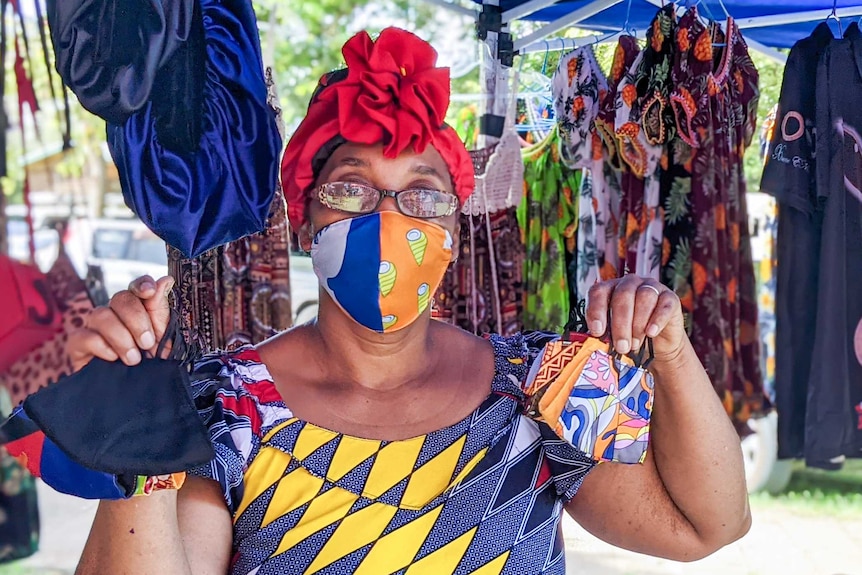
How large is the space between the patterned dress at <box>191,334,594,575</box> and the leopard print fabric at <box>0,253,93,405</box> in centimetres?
49

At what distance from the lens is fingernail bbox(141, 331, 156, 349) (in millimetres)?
1203

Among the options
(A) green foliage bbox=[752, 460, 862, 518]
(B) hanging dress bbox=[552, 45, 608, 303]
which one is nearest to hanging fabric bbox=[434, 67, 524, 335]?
(B) hanging dress bbox=[552, 45, 608, 303]

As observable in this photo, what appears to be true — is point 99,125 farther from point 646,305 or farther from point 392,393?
point 646,305

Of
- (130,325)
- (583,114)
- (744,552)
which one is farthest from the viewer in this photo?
(744,552)

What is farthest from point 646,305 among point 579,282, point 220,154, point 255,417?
point 579,282

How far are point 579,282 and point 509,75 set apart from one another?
1.02 m

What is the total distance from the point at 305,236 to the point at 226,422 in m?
0.49

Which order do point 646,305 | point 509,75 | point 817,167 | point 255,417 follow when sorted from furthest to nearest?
point 509,75 → point 817,167 → point 255,417 → point 646,305

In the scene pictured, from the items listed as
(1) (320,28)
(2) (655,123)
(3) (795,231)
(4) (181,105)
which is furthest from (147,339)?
(1) (320,28)

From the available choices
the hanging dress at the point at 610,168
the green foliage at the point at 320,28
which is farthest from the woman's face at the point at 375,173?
the green foliage at the point at 320,28

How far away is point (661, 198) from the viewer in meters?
3.12

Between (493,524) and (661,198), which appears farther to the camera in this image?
(661,198)

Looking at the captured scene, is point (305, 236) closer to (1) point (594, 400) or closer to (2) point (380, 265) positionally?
(2) point (380, 265)

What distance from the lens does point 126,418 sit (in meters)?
1.21
